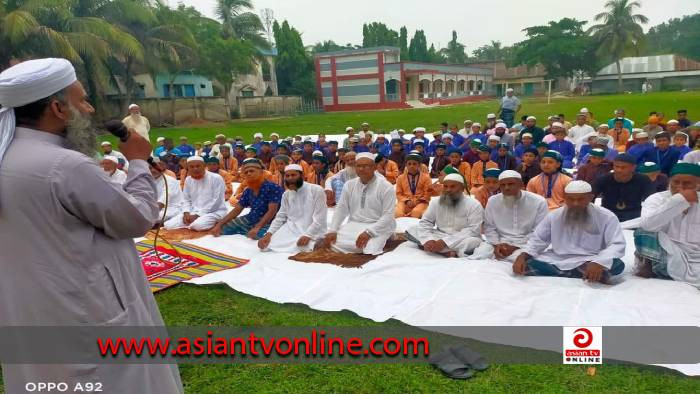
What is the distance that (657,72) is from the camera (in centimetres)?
4600

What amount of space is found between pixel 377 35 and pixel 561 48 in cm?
2158

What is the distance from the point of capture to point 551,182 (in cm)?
589

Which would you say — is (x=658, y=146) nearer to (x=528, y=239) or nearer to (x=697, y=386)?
(x=528, y=239)

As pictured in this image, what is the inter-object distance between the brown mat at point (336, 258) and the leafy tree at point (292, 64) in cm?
3456

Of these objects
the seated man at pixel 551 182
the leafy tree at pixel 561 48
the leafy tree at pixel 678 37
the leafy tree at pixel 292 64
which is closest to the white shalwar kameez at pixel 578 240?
the seated man at pixel 551 182

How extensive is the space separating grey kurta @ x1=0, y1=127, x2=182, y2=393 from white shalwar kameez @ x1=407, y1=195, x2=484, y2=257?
3507mm

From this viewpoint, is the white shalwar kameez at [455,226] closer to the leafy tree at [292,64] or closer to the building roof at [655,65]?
the leafy tree at [292,64]

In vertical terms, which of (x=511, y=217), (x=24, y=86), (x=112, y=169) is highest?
(x=24, y=86)

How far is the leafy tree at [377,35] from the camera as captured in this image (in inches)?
2170

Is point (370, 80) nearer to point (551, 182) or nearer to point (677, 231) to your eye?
point (551, 182)

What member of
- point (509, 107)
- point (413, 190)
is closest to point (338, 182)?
point (413, 190)

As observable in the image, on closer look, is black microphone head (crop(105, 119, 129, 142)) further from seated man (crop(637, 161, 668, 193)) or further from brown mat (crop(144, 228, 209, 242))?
seated man (crop(637, 161, 668, 193))

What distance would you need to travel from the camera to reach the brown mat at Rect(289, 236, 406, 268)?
4.57m

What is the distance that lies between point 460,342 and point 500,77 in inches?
2175
